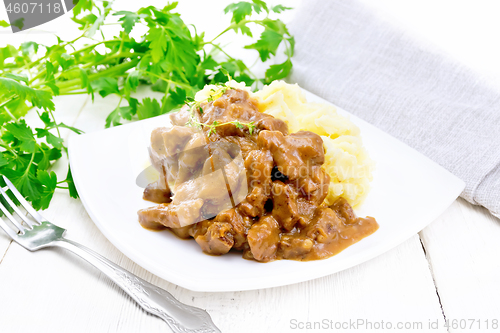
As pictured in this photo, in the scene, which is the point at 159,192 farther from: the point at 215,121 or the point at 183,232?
the point at 215,121

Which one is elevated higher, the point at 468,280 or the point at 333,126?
the point at 333,126

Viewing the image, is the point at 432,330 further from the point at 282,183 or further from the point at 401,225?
the point at 282,183

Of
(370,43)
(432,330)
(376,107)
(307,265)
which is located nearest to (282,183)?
(307,265)

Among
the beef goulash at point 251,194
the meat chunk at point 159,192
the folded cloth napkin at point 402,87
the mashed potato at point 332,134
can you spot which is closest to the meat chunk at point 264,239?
the beef goulash at point 251,194

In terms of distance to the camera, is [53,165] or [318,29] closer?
[53,165]

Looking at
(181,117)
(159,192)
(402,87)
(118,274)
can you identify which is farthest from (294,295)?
(402,87)
